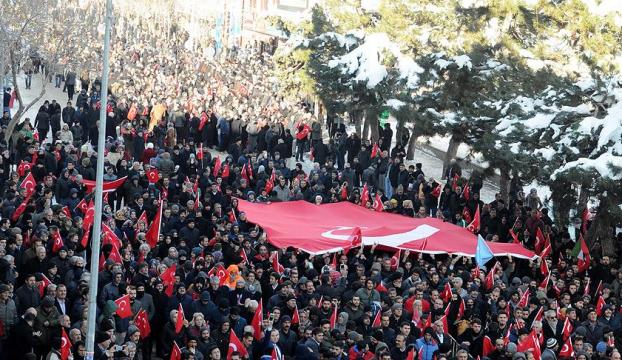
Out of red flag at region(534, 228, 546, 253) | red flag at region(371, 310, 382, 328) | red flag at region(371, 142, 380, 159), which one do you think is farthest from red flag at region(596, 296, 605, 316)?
red flag at region(371, 142, 380, 159)

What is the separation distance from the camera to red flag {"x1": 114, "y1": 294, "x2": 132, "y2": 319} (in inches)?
600

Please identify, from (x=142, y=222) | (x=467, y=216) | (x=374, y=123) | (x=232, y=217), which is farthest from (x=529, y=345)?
(x=374, y=123)

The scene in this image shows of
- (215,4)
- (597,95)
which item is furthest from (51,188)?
(215,4)

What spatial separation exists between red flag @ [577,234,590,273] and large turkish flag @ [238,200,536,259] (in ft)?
2.74

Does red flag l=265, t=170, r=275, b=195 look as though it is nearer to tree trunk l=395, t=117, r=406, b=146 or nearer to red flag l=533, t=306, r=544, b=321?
tree trunk l=395, t=117, r=406, b=146

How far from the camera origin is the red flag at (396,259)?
1972cm

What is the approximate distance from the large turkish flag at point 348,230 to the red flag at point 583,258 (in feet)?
2.74

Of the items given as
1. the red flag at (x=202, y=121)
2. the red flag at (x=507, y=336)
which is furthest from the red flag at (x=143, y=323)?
the red flag at (x=202, y=121)

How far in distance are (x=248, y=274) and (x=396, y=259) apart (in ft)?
11.6

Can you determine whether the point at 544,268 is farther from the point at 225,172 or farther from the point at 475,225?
the point at 225,172

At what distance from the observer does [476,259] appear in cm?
2086

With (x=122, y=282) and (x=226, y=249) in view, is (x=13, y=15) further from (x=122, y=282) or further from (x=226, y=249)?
(x=122, y=282)

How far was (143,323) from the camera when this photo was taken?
Result: 15.7 meters

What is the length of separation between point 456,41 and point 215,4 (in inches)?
1380
